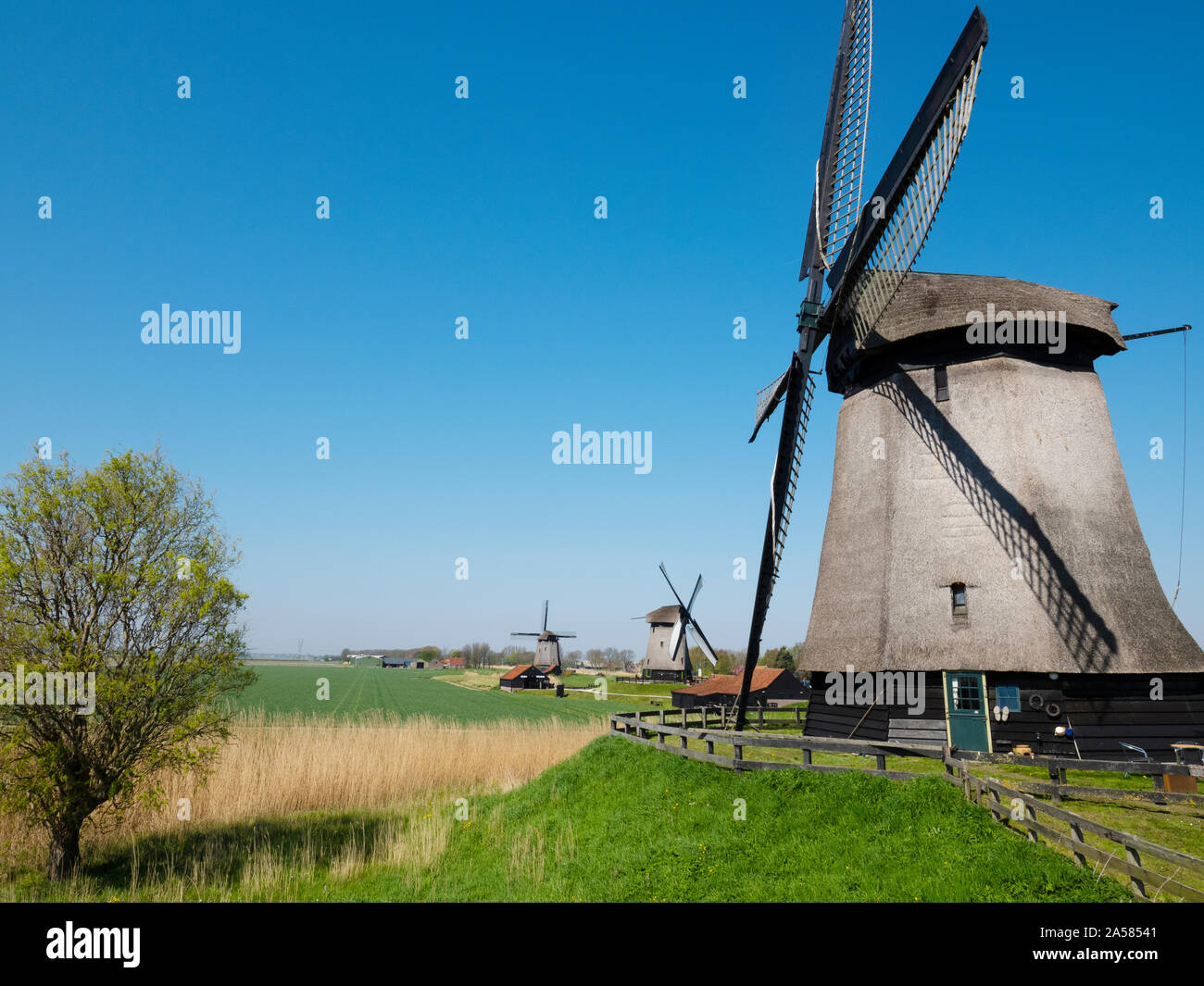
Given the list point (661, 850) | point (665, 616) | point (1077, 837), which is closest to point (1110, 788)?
point (1077, 837)

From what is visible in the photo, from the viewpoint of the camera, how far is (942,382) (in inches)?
674

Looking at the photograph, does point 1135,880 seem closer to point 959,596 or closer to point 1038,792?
point 1038,792

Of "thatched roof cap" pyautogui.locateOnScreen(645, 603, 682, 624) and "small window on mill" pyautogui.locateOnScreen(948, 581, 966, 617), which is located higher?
"small window on mill" pyautogui.locateOnScreen(948, 581, 966, 617)

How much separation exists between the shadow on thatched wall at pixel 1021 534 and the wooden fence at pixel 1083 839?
5528 mm

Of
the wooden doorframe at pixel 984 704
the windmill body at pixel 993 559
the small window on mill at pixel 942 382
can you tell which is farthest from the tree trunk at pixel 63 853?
the small window on mill at pixel 942 382

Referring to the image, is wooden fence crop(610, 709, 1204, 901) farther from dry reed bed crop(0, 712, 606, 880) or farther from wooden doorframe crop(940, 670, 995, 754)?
dry reed bed crop(0, 712, 606, 880)

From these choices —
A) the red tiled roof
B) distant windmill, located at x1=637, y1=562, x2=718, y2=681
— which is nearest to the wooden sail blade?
the red tiled roof

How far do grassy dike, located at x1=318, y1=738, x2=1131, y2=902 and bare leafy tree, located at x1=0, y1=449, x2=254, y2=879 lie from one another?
13.2 ft

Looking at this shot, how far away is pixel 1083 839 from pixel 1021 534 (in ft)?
28.2

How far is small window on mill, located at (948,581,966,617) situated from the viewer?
15.6 metres

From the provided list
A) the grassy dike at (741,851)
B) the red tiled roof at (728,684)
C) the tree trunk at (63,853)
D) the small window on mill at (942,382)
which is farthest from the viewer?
the red tiled roof at (728,684)

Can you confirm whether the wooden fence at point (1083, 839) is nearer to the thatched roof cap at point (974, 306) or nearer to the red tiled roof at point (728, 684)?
the thatched roof cap at point (974, 306)

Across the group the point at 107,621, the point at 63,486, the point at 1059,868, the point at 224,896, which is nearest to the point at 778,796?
the point at 1059,868

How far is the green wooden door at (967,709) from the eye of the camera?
14930 mm
